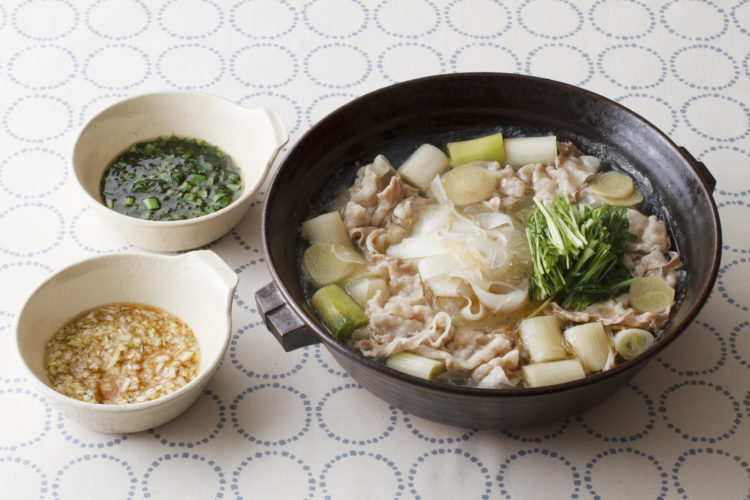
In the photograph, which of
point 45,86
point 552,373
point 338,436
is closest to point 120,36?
point 45,86

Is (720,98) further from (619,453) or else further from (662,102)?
(619,453)

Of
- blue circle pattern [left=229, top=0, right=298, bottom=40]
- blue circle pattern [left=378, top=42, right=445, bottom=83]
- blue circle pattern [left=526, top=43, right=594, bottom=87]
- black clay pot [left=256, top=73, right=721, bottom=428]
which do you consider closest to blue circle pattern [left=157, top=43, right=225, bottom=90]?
blue circle pattern [left=229, top=0, right=298, bottom=40]

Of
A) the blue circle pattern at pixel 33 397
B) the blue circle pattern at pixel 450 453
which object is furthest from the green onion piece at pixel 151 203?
the blue circle pattern at pixel 450 453

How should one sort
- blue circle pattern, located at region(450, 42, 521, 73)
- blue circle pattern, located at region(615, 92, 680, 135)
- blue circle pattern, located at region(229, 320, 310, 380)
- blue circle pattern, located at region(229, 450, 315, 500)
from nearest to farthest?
blue circle pattern, located at region(229, 450, 315, 500), blue circle pattern, located at region(229, 320, 310, 380), blue circle pattern, located at region(615, 92, 680, 135), blue circle pattern, located at region(450, 42, 521, 73)

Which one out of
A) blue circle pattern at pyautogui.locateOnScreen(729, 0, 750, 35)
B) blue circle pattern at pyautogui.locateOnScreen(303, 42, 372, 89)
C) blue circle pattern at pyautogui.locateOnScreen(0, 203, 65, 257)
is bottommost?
blue circle pattern at pyautogui.locateOnScreen(0, 203, 65, 257)

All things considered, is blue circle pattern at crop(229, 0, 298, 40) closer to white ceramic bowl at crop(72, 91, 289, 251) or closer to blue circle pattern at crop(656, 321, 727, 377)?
white ceramic bowl at crop(72, 91, 289, 251)

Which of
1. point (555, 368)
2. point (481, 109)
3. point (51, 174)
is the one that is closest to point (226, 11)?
point (51, 174)

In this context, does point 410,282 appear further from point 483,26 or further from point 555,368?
point 483,26

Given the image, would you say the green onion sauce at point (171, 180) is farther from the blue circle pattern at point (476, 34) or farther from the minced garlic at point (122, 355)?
the blue circle pattern at point (476, 34)
